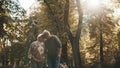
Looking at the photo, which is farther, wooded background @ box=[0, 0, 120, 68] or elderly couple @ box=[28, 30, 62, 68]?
wooded background @ box=[0, 0, 120, 68]

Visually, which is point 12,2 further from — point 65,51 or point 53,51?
point 53,51

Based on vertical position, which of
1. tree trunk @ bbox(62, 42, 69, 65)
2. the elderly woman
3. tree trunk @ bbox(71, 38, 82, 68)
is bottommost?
tree trunk @ bbox(62, 42, 69, 65)

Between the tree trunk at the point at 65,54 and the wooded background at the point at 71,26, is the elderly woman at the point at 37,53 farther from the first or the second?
the tree trunk at the point at 65,54

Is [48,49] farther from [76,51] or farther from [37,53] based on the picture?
[76,51]

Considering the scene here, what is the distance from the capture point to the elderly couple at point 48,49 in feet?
38.4

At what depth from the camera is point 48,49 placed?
11.9m

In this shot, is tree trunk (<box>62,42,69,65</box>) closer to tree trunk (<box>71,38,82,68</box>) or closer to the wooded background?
Result: the wooded background

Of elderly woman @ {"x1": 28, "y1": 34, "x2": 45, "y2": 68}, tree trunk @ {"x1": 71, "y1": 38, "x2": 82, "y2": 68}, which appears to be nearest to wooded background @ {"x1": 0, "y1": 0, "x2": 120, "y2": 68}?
tree trunk @ {"x1": 71, "y1": 38, "x2": 82, "y2": 68}

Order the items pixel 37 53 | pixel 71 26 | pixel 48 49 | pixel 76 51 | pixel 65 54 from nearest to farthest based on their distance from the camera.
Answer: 1. pixel 48 49
2. pixel 37 53
3. pixel 76 51
4. pixel 71 26
5. pixel 65 54

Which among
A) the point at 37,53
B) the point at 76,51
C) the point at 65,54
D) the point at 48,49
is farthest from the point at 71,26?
the point at 48,49

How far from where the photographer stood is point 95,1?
41938mm

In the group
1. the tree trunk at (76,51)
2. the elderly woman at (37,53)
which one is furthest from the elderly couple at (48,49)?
the tree trunk at (76,51)

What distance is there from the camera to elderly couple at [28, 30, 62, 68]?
1170cm

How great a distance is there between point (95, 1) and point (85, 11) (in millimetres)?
2986
